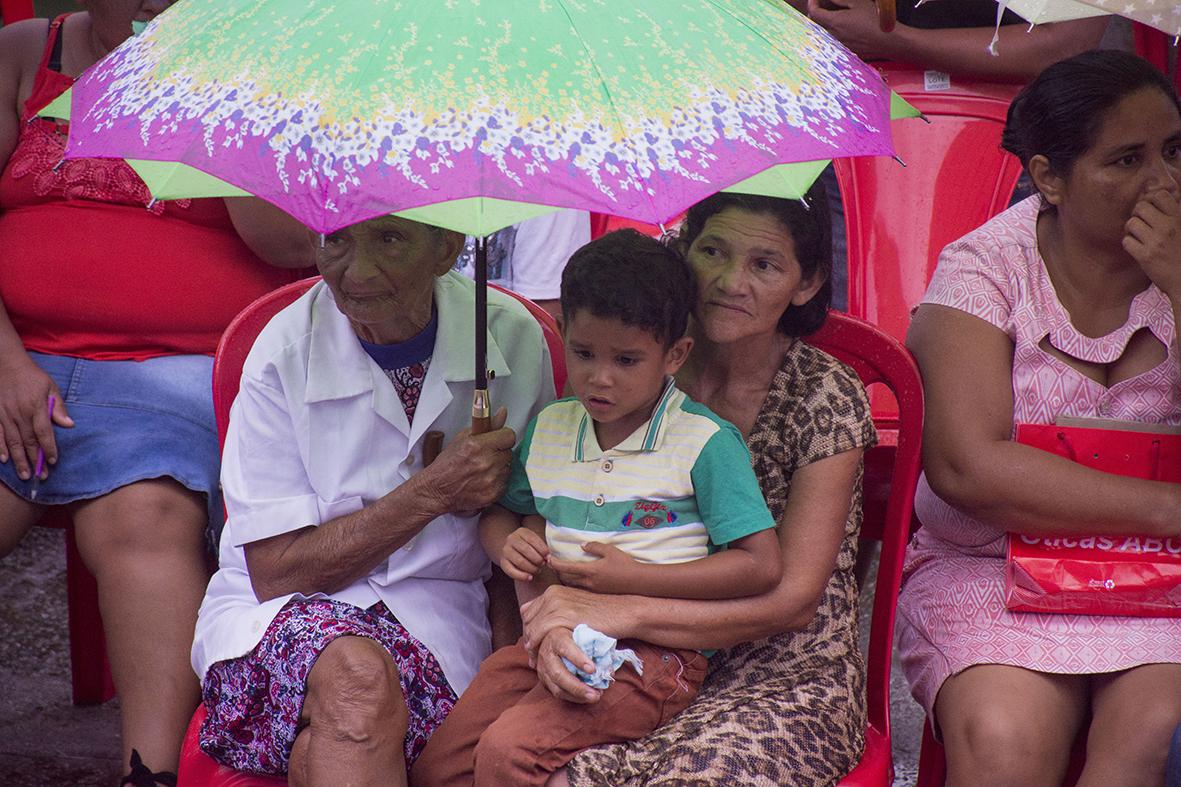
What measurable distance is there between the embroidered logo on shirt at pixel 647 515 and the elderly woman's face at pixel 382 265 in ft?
1.78

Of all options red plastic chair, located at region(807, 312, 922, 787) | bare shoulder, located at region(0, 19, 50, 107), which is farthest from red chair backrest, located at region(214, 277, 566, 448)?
bare shoulder, located at region(0, 19, 50, 107)

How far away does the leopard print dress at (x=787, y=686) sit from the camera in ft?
7.32

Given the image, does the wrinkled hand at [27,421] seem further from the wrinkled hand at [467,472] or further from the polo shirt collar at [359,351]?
the wrinkled hand at [467,472]

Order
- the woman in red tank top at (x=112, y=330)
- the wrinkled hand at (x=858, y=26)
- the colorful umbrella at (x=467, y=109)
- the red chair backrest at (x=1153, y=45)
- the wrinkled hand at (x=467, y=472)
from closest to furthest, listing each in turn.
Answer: the colorful umbrella at (x=467, y=109) < the wrinkled hand at (x=467, y=472) < the woman in red tank top at (x=112, y=330) < the wrinkled hand at (x=858, y=26) < the red chair backrest at (x=1153, y=45)

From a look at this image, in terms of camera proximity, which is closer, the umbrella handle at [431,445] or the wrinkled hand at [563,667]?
the wrinkled hand at [563,667]

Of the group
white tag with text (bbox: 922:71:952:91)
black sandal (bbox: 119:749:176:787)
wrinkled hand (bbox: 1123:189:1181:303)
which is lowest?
black sandal (bbox: 119:749:176:787)

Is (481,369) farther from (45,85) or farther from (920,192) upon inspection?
(920,192)

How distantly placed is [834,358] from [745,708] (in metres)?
0.67

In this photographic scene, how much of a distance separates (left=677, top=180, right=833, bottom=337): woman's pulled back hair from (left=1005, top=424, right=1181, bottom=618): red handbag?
Answer: 45cm

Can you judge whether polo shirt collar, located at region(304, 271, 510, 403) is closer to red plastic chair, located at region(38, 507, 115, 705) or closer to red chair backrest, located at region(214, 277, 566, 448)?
red chair backrest, located at region(214, 277, 566, 448)

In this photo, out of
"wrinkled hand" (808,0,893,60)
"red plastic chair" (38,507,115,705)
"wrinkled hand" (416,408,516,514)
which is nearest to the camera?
"wrinkled hand" (416,408,516,514)

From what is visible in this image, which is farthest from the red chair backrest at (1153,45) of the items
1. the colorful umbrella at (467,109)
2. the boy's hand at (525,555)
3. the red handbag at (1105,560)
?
the boy's hand at (525,555)

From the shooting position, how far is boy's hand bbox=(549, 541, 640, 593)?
2.27 m

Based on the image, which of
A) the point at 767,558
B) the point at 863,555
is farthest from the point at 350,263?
the point at 863,555
